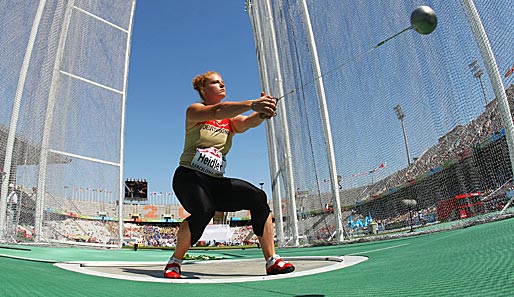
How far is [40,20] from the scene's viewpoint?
736 centimetres

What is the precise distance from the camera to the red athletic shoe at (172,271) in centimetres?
209

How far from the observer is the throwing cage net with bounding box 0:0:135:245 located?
23.4 ft

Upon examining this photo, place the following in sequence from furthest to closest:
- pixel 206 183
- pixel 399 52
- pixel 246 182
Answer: pixel 399 52 → pixel 246 182 → pixel 206 183

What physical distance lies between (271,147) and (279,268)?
7230 millimetres

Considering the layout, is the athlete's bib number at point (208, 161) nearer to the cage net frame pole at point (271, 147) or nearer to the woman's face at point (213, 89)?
the woman's face at point (213, 89)

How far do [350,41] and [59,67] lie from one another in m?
6.04

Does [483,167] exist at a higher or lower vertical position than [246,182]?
higher

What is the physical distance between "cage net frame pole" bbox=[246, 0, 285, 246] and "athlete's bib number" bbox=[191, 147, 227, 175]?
6572 mm

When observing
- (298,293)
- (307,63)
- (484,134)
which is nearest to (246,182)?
(298,293)

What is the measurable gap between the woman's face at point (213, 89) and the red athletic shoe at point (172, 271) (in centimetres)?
113

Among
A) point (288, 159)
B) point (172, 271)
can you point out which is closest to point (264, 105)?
point (172, 271)

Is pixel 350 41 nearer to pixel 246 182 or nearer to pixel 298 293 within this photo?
pixel 246 182

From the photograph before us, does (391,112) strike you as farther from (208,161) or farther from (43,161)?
(43,161)

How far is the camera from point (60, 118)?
796 centimetres
